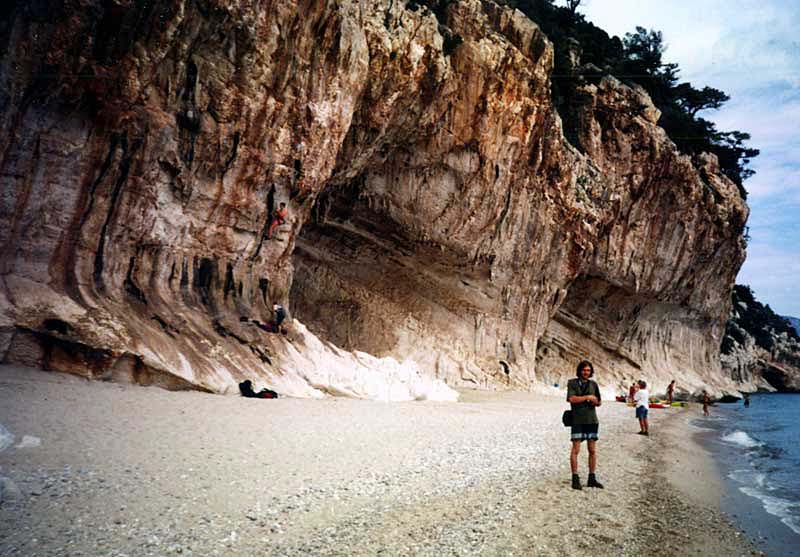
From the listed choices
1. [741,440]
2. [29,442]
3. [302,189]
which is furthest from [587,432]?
[741,440]

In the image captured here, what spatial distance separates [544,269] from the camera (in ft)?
84.7

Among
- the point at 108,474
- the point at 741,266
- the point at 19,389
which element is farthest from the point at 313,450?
the point at 741,266

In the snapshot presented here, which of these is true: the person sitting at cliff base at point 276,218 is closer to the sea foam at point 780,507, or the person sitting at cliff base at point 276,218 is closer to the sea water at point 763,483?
the sea water at point 763,483

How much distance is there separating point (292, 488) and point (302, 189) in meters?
11.2

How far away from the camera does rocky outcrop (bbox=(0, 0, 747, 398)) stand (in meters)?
10.5

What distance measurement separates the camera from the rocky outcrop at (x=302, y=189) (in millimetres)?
10500

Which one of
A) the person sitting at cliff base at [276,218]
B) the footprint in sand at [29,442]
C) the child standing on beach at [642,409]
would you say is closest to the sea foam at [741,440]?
the child standing on beach at [642,409]

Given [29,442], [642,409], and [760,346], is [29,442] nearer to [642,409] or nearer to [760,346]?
[642,409]

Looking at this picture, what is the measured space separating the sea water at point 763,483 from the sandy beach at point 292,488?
286mm

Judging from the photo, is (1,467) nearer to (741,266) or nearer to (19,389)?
(19,389)

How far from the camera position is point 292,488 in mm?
5043

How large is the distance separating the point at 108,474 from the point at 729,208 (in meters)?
41.2

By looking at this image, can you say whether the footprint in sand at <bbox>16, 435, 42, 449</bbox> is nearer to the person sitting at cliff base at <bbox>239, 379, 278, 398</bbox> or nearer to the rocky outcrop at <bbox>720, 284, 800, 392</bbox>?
the person sitting at cliff base at <bbox>239, 379, 278, 398</bbox>

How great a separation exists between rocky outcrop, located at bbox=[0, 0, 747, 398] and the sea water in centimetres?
788
